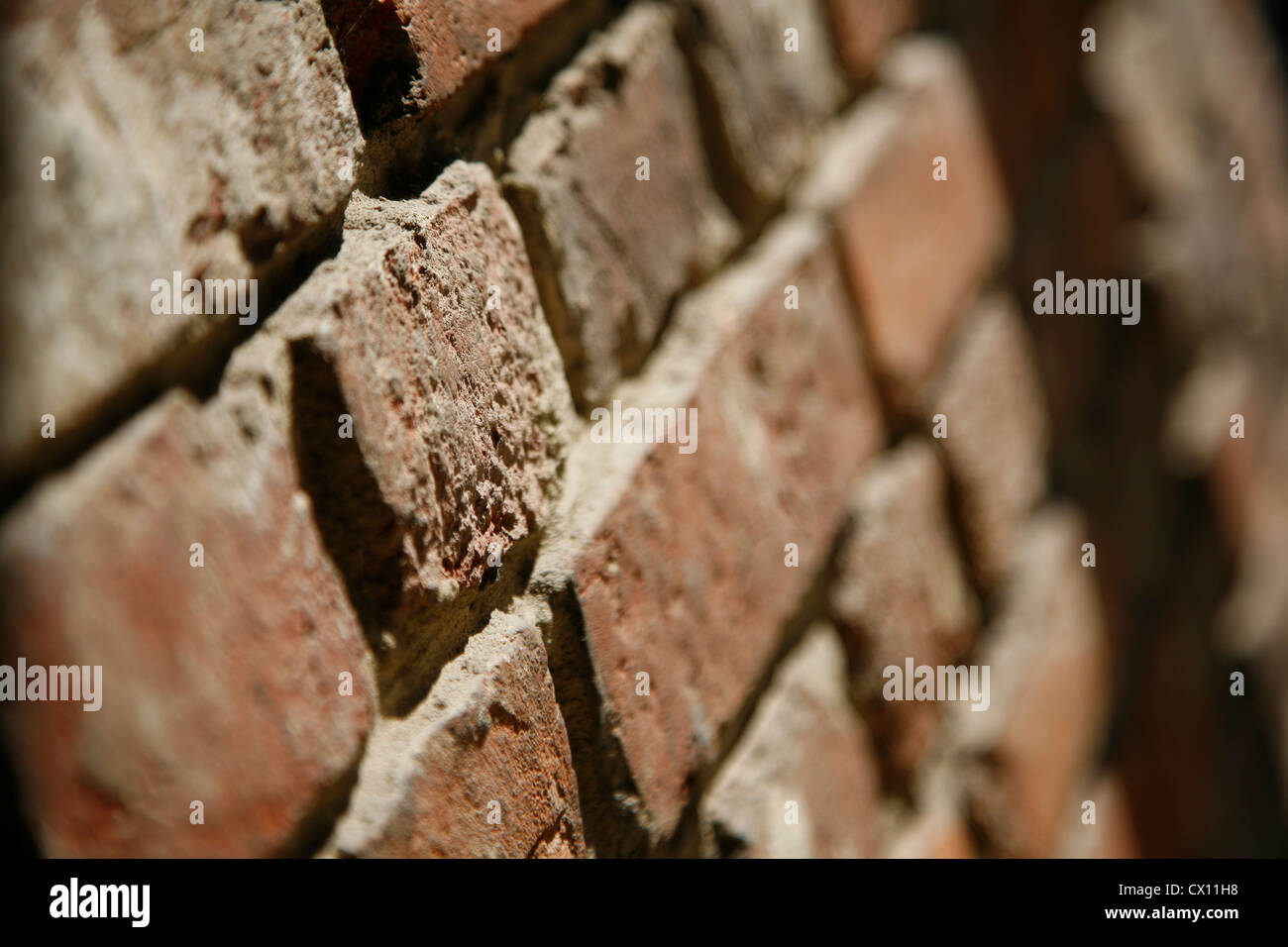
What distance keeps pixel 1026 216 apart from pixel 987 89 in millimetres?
132

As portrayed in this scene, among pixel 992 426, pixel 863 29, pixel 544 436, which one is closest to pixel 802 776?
pixel 544 436

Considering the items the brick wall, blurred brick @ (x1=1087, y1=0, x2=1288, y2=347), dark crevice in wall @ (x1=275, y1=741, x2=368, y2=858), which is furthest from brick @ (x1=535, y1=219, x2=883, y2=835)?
blurred brick @ (x1=1087, y1=0, x2=1288, y2=347)

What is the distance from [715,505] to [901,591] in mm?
248

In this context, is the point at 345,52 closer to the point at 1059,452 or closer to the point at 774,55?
the point at 774,55

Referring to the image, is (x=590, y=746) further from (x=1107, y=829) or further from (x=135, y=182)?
(x=1107, y=829)

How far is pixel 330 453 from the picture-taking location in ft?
1.27

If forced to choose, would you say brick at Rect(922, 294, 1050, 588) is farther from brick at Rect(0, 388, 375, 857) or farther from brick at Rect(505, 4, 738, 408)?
brick at Rect(0, 388, 375, 857)

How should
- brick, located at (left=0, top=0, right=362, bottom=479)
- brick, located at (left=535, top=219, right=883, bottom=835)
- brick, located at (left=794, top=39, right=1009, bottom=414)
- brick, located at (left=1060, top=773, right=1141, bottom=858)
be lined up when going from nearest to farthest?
brick, located at (left=0, top=0, right=362, bottom=479), brick, located at (left=535, top=219, right=883, bottom=835), brick, located at (left=794, top=39, right=1009, bottom=414), brick, located at (left=1060, top=773, right=1141, bottom=858)

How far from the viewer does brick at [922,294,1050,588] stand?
0.87 m

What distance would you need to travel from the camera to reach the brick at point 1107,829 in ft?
3.36

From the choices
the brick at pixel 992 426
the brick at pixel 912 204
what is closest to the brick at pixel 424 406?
the brick at pixel 912 204

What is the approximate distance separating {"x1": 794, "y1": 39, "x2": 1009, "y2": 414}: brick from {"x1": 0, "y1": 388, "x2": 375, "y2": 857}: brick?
48 cm

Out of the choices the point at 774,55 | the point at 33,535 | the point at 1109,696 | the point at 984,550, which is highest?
the point at 774,55
